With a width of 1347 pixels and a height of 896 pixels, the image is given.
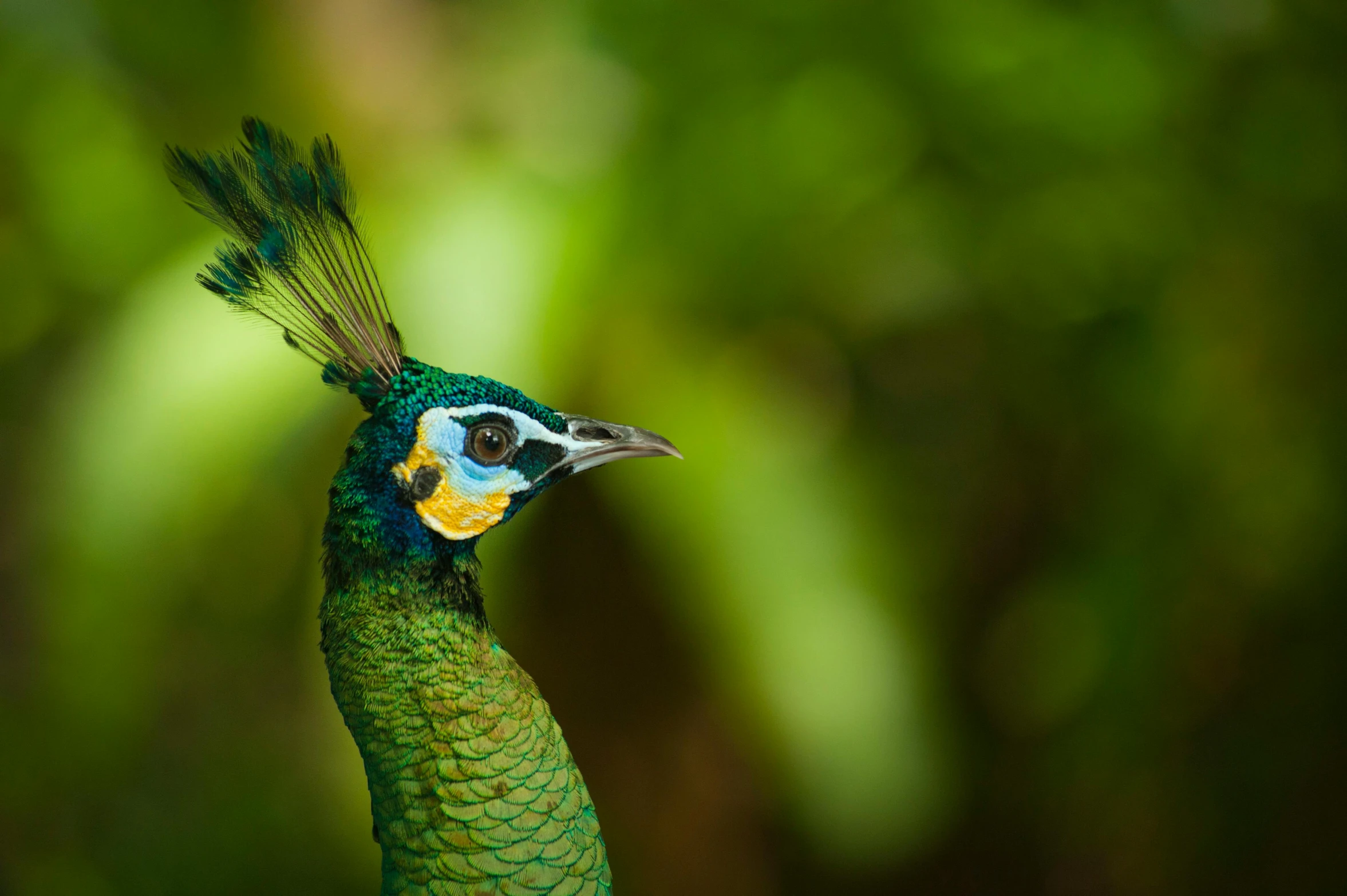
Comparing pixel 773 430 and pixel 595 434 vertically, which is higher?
pixel 773 430

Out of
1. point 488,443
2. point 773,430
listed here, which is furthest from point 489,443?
point 773,430

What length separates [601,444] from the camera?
0.37 meters

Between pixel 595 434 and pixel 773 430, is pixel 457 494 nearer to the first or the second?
pixel 595 434

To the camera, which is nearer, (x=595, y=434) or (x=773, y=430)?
(x=595, y=434)

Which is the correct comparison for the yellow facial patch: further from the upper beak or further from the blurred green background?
the blurred green background

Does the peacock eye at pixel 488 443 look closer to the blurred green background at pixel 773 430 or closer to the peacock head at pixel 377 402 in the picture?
the peacock head at pixel 377 402

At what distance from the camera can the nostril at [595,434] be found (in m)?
0.37

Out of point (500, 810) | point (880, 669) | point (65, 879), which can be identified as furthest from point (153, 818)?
point (500, 810)

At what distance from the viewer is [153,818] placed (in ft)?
3.69

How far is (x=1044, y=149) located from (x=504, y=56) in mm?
557

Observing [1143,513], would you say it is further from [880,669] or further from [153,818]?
[153,818]

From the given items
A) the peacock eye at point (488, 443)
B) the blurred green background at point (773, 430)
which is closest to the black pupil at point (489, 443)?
the peacock eye at point (488, 443)

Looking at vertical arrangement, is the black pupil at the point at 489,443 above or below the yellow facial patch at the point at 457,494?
above

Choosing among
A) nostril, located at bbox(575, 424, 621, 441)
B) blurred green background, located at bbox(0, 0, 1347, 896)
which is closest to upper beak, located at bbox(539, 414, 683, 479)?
nostril, located at bbox(575, 424, 621, 441)
